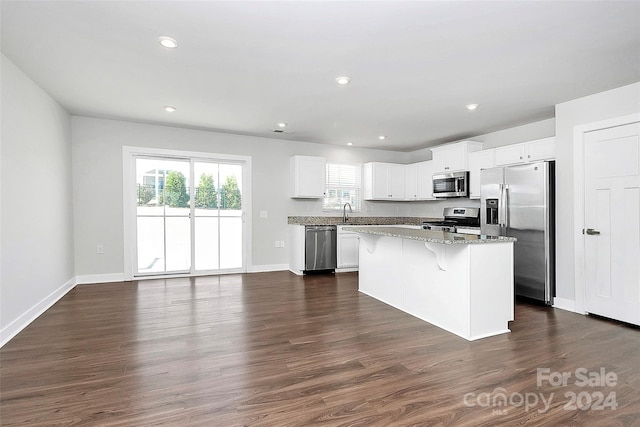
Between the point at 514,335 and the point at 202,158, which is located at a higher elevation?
the point at 202,158

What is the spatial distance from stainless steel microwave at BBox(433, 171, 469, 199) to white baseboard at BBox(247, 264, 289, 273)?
312 cm

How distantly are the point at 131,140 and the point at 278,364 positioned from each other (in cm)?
440

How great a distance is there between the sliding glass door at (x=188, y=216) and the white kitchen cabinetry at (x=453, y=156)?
3559 millimetres

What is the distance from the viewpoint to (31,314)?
129 inches

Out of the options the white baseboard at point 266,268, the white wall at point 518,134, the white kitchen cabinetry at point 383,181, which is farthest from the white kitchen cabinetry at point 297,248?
the white wall at point 518,134

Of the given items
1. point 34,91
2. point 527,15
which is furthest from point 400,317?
point 34,91

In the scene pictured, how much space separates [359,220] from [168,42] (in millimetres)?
4862

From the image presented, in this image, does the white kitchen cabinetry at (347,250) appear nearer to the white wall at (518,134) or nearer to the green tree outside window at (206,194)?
the green tree outside window at (206,194)

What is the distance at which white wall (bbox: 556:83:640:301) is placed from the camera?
3.59 meters

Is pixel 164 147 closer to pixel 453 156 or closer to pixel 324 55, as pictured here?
pixel 324 55

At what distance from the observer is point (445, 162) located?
18.9ft

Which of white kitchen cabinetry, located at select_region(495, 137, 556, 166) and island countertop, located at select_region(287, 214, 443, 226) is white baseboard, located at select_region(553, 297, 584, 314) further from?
island countertop, located at select_region(287, 214, 443, 226)

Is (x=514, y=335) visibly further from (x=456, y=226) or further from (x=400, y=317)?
(x=456, y=226)

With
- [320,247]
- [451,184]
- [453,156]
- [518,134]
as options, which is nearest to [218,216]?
[320,247]
